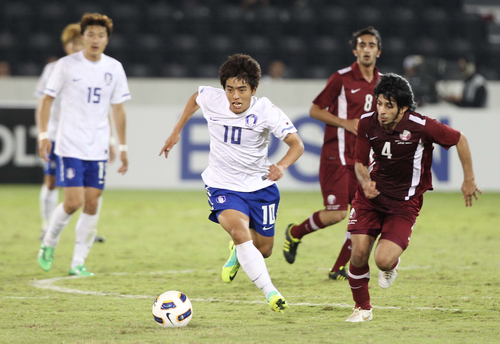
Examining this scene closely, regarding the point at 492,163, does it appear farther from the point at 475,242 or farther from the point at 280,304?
the point at 280,304

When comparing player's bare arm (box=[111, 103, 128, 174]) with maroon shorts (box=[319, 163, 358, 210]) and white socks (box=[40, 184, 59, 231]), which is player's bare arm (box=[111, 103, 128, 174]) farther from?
white socks (box=[40, 184, 59, 231])

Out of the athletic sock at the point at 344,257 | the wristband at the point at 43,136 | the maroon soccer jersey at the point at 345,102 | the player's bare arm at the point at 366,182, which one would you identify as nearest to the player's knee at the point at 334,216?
the athletic sock at the point at 344,257

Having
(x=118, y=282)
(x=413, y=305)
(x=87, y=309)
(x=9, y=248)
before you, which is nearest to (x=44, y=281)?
(x=118, y=282)

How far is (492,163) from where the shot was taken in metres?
13.6

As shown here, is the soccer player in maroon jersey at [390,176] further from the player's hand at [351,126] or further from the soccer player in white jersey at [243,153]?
the player's hand at [351,126]

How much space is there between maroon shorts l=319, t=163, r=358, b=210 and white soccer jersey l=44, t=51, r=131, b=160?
1.98 meters

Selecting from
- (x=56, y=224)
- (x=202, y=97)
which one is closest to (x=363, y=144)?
(x=202, y=97)

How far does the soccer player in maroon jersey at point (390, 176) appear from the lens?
4.73 meters

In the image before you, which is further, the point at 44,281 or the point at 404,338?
the point at 44,281

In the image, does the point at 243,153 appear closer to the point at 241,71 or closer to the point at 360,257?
the point at 241,71

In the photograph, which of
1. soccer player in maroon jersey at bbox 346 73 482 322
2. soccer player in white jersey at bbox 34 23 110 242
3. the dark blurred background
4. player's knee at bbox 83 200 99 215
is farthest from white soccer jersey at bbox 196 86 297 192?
the dark blurred background

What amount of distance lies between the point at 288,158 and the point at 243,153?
0.43 meters

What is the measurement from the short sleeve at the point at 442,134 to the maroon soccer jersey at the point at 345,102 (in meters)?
1.85

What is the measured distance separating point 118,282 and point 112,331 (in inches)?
73.4
